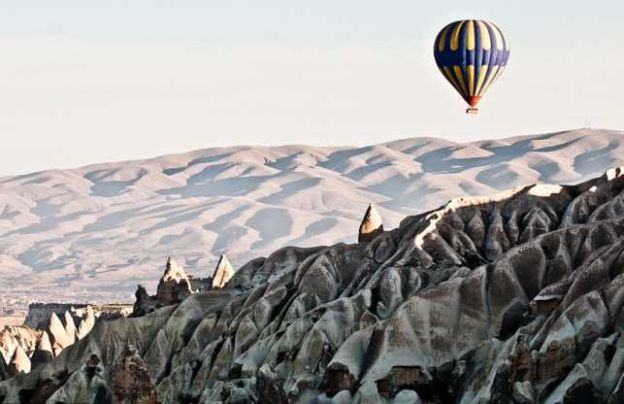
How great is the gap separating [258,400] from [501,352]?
1397cm

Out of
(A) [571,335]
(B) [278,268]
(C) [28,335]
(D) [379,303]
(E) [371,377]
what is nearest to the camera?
(A) [571,335]

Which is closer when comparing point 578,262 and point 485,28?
point 578,262

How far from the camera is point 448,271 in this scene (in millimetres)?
133250

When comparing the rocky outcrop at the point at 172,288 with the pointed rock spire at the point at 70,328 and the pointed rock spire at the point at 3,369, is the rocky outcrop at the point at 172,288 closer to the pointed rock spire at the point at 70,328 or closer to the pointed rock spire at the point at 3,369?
the pointed rock spire at the point at 3,369

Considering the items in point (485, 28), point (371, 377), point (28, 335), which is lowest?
point (28, 335)

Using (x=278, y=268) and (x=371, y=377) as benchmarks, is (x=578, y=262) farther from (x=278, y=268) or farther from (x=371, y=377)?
(x=278, y=268)

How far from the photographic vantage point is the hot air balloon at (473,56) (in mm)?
157125

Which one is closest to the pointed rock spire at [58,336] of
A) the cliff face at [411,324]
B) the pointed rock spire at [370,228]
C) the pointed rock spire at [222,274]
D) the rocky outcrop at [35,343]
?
the rocky outcrop at [35,343]

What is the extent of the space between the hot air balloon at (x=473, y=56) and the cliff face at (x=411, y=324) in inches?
461

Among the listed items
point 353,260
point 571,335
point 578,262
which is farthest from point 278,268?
point 571,335

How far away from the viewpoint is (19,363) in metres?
160

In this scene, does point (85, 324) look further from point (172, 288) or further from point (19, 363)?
point (19, 363)

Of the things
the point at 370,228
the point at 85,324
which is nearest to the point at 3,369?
the point at 370,228

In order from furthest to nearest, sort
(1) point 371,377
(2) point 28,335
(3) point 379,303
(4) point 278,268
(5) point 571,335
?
(2) point 28,335
(4) point 278,268
(3) point 379,303
(1) point 371,377
(5) point 571,335
